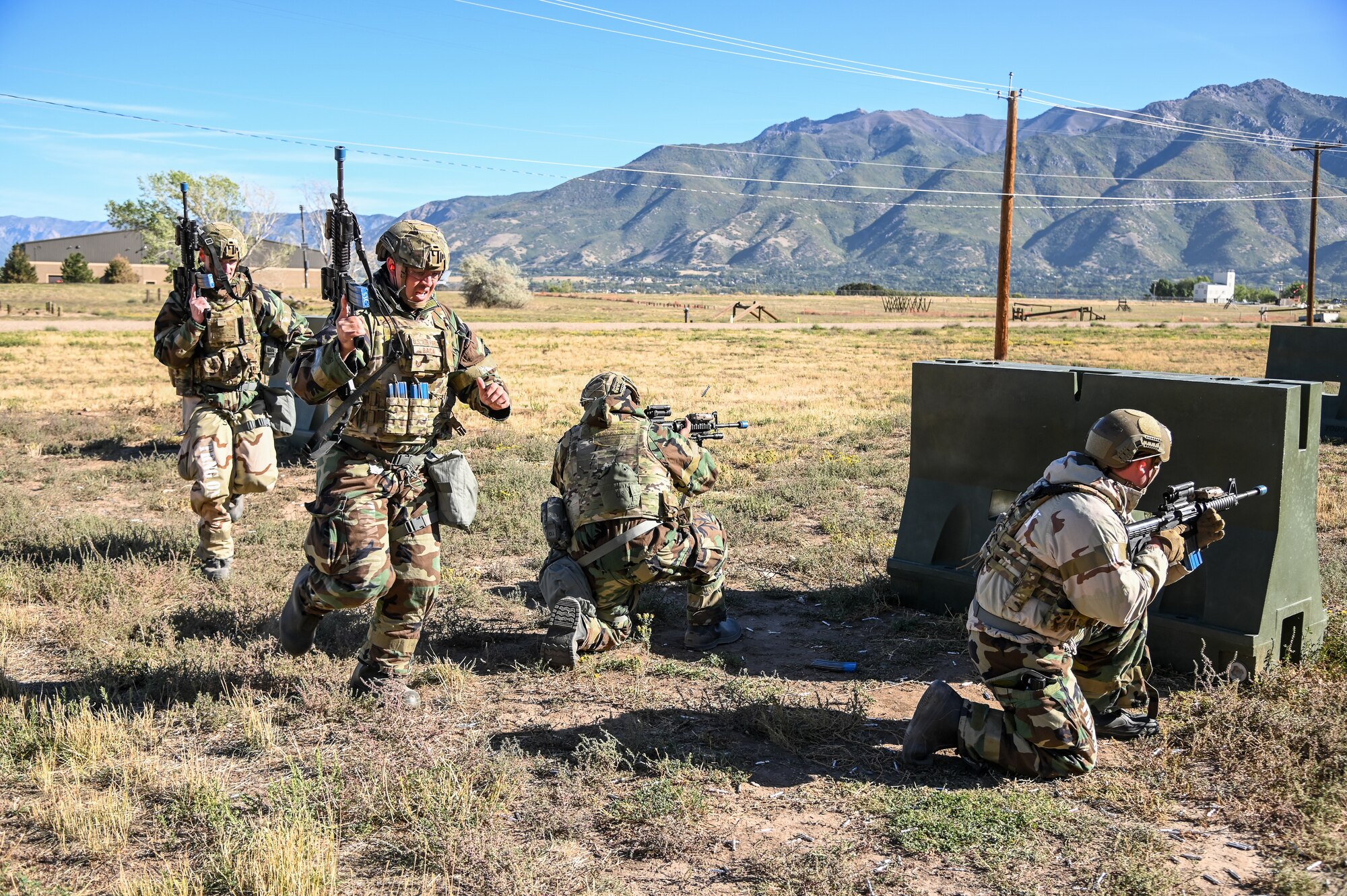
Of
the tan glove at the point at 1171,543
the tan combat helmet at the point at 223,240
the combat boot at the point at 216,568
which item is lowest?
the combat boot at the point at 216,568

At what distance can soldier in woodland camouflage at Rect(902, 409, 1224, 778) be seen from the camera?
4.44 meters

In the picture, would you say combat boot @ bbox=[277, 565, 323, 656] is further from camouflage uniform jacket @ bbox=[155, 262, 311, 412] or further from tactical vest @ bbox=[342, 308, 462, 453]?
camouflage uniform jacket @ bbox=[155, 262, 311, 412]

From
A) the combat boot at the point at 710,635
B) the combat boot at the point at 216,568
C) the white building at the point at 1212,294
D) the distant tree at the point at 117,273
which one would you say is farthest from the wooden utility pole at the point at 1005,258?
the white building at the point at 1212,294

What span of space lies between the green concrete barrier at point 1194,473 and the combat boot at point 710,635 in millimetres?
1439

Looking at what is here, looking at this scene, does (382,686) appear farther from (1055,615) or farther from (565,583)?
(1055,615)

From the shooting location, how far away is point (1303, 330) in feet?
51.6

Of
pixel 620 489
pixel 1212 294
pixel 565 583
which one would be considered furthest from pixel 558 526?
pixel 1212 294

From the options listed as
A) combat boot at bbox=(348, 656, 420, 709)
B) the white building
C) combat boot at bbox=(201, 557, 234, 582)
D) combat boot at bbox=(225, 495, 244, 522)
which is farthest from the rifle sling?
the white building

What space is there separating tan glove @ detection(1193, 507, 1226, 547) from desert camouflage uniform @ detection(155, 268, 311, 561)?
601 cm

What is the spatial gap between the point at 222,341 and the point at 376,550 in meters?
3.53

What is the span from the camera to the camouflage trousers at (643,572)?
6246mm

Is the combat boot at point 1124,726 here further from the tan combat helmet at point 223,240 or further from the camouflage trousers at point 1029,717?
the tan combat helmet at point 223,240

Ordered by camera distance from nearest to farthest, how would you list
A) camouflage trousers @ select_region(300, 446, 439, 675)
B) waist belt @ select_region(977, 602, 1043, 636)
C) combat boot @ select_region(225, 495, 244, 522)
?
waist belt @ select_region(977, 602, 1043, 636)
camouflage trousers @ select_region(300, 446, 439, 675)
combat boot @ select_region(225, 495, 244, 522)

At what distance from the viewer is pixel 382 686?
5453 mm
